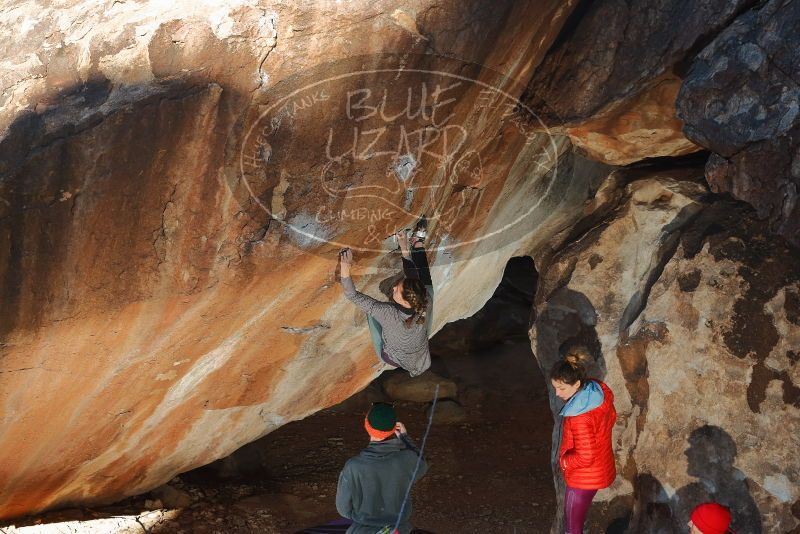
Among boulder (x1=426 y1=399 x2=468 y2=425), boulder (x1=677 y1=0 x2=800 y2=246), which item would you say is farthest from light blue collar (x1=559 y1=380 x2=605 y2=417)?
boulder (x1=426 y1=399 x2=468 y2=425)

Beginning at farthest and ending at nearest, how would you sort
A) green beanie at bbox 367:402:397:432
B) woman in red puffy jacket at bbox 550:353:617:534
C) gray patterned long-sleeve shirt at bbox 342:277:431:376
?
1. gray patterned long-sleeve shirt at bbox 342:277:431:376
2. woman in red puffy jacket at bbox 550:353:617:534
3. green beanie at bbox 367:402:397:432

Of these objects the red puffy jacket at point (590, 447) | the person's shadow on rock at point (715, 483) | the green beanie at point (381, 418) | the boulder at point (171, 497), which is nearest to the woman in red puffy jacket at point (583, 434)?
the red puffy jacket at point (590, 447)

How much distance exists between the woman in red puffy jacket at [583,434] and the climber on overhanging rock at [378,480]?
32.0 inches

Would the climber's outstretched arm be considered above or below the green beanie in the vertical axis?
above

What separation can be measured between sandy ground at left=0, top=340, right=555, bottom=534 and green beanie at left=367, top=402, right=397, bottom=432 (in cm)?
292

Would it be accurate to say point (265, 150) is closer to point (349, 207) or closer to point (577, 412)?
point (349, 207)

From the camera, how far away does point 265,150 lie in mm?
3912

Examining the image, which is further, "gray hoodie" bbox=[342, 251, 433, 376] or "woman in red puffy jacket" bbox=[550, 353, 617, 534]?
"gray hoodie" bbox=[342, 251, 433, 376]

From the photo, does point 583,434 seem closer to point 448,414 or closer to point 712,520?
point 712,520

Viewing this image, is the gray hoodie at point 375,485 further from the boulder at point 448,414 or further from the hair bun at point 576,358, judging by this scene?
the boulder at point 448,414

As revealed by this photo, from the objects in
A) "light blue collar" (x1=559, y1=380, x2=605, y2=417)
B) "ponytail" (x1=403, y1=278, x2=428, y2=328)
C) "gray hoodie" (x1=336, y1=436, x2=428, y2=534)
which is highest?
"ponytail" (x1=403, y1=278, x2=428, y2=328)

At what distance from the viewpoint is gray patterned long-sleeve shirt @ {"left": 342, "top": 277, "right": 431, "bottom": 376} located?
424 centimetres

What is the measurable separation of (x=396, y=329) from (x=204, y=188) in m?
1.23

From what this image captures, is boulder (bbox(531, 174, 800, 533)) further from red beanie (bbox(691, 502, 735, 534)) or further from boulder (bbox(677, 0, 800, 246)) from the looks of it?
red beanie (bbox(691, 502, 735, 534))
